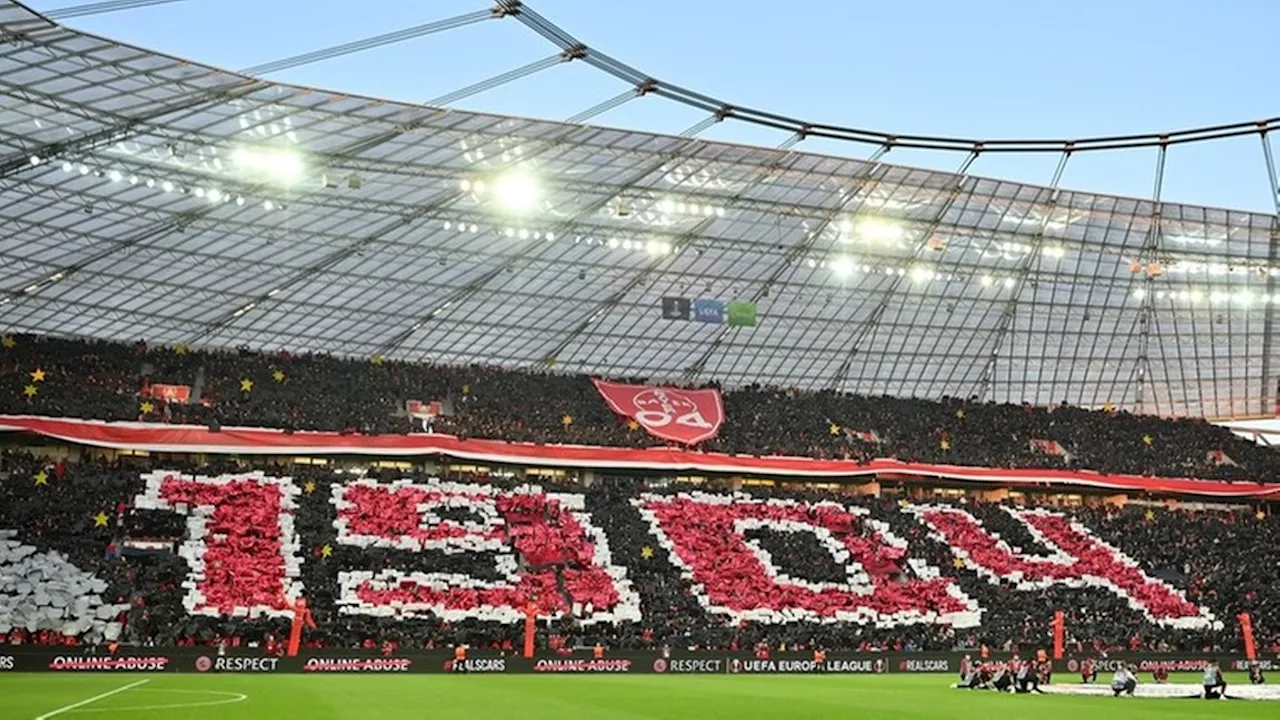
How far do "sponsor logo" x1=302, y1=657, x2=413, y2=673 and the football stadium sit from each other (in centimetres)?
13

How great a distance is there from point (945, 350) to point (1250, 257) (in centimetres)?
2036

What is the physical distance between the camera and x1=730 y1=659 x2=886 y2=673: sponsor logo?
137 feet

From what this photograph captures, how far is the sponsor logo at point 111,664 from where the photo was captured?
110ft

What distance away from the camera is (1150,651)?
46.2m

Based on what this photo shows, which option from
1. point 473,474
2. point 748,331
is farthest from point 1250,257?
point 473,474

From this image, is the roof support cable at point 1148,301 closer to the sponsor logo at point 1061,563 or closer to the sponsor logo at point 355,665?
the sponsor logo at point 1061,563

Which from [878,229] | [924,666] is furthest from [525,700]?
[878,229]

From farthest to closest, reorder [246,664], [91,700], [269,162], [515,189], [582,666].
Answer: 1. [515,189]
2. [269,162]
3. [582,666]
4. [246,664]
5. [91,700]

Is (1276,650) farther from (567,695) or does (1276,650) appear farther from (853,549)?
(567,695)

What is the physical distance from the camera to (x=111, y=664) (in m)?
34.0

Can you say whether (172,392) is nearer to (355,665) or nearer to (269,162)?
(269,162)

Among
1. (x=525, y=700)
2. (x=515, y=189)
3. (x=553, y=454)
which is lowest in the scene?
(x=525, y=700)

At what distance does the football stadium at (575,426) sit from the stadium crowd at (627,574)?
0.20 m

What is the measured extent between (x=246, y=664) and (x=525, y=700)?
14310mm
